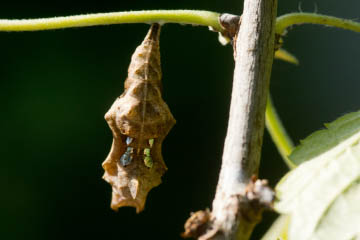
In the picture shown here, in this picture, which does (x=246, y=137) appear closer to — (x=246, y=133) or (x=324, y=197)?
(x=246, y=133)

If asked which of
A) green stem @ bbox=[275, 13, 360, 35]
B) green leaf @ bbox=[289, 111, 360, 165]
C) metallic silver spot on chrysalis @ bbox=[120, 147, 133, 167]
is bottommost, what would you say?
green leaf @ bbox=[289, 111, 360, 165]

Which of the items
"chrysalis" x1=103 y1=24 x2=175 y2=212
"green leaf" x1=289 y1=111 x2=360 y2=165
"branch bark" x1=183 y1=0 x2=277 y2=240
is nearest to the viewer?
"branch bark" x1=183 y1=0 x2=277 y2=240

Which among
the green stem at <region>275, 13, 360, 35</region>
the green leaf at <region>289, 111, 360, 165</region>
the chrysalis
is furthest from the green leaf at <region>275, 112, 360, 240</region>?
the chrysalis

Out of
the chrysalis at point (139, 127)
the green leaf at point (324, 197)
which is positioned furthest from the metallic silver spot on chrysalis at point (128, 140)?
the green leaf at point (324, 197)

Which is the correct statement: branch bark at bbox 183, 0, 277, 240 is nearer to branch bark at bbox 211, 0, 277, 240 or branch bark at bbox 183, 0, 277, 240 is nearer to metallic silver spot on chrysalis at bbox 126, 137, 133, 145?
branch bark at bbox 211, 0, 277, 240

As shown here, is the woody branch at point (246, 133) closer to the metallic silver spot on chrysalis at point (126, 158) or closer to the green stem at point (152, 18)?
the green stem at point (152, 18)

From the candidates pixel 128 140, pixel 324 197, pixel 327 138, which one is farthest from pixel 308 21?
pixel 128 140

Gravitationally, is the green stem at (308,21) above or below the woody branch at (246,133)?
above
